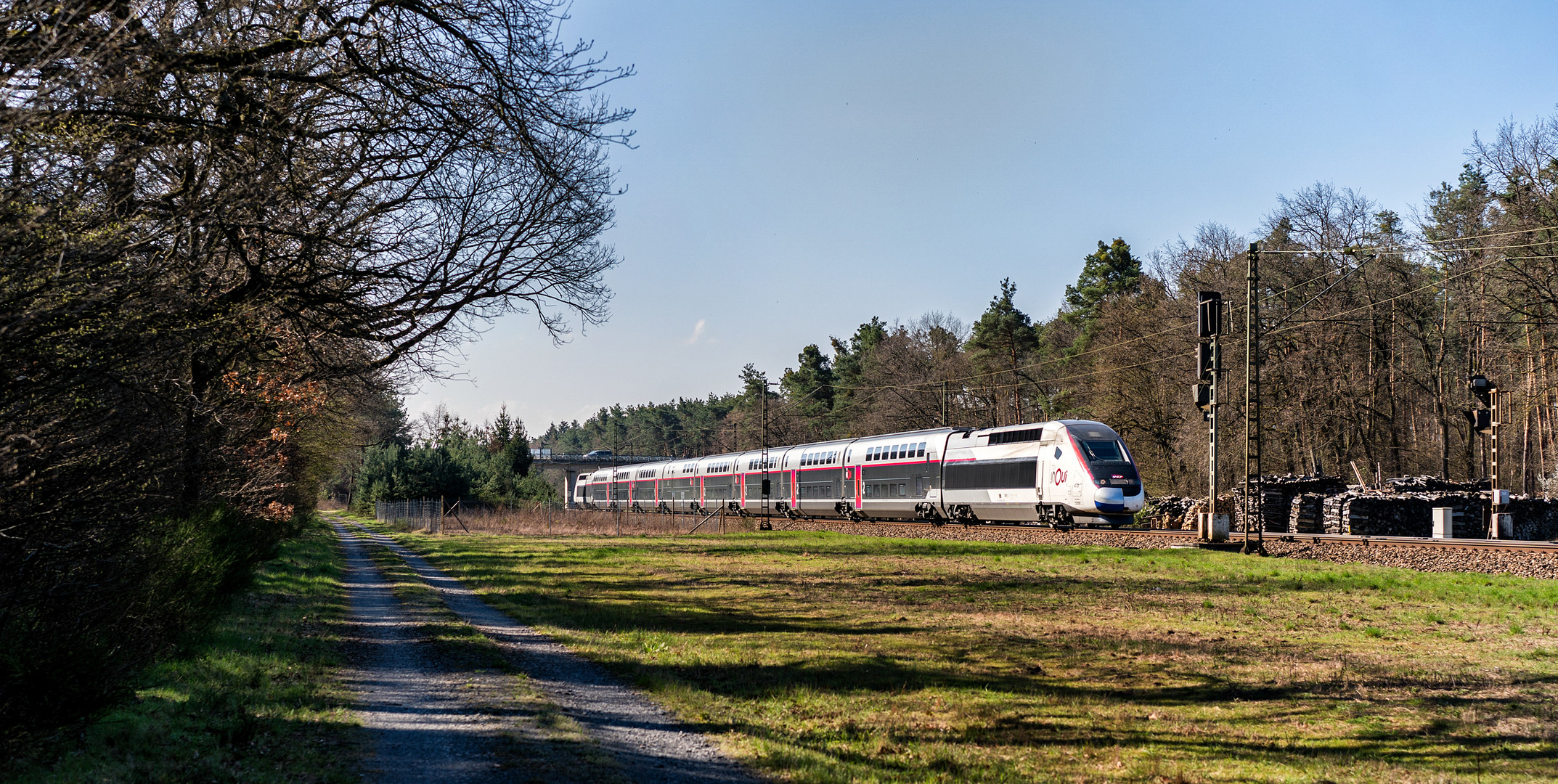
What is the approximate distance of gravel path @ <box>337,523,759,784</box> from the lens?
6.77m

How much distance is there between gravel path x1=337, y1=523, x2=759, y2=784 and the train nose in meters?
19.8

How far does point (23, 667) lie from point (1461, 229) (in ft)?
158

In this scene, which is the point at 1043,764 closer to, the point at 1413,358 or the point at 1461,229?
the point at 1461,229

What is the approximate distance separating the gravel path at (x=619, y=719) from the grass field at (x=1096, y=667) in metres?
0.29

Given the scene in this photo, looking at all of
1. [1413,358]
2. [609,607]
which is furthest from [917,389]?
[609,607]

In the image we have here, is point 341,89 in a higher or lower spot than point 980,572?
higher

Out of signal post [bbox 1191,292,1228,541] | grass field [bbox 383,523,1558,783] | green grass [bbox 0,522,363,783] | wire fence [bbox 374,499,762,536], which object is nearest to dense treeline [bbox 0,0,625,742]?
green grass [bbox 0,522,363,783]

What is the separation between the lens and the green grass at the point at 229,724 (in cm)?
647

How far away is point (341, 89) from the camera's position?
29.4ft

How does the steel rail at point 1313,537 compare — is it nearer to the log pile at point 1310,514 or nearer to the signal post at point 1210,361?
the log pile at point 1310,514

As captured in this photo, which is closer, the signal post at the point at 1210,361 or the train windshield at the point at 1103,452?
the signal post at the point at 1210,361

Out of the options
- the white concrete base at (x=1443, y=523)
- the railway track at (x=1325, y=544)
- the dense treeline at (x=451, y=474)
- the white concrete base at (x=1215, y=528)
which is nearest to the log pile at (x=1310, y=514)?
the railway track at (x=1325, y=544)

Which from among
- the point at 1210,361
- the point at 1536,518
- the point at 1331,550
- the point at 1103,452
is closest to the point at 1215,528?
the point at 1331,550

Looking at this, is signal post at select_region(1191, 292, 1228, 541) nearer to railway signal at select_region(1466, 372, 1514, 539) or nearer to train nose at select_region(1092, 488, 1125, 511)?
train nose at select_region(1092, 488, 1125, 511)
